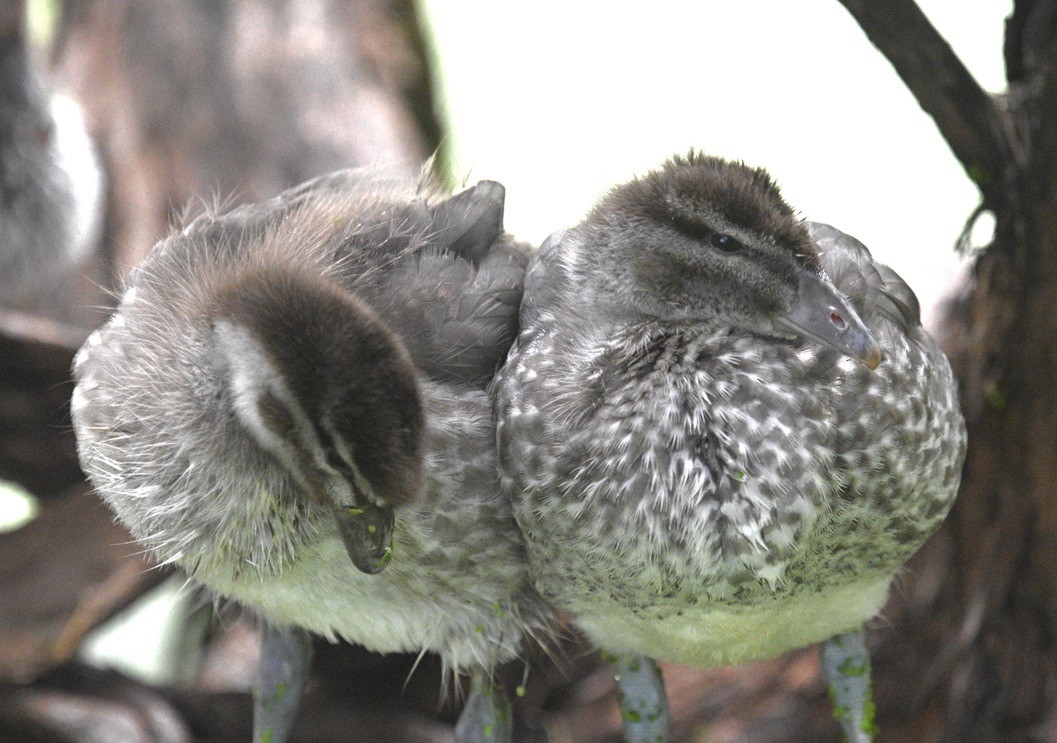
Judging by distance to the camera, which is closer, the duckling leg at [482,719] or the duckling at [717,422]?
the duckling at [717,422]

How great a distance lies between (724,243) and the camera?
239 centimetres

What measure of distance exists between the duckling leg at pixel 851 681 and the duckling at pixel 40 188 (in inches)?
140

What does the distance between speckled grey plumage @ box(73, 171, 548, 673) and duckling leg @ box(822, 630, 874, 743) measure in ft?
2.23

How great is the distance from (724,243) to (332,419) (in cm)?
81

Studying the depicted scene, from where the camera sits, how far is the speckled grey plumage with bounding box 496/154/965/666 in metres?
2.34

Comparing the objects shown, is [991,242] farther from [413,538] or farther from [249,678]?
[249,678]

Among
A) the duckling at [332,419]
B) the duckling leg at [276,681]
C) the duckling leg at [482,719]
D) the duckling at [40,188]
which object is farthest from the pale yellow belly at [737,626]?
the duckling at [40,188]

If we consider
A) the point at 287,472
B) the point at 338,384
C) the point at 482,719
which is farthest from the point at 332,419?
the point at 482,719

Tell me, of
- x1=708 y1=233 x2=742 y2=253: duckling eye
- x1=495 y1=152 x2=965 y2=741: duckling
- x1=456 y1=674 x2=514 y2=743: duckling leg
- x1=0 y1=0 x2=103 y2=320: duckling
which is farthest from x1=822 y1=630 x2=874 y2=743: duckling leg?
x1=0 y1=0 x2=103 y2=320: duckling

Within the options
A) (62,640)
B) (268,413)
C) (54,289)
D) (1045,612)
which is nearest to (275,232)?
(268,413)

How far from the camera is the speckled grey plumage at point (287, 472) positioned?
2562 mm

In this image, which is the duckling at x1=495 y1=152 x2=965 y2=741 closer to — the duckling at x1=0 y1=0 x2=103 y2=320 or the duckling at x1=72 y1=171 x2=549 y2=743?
the duckling at x1=72 y1=171 x2=549 y2=743

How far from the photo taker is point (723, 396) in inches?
93.7

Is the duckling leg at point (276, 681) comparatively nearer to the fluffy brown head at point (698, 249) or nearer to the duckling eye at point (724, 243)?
the fluffy brown head at point (698, 249)
